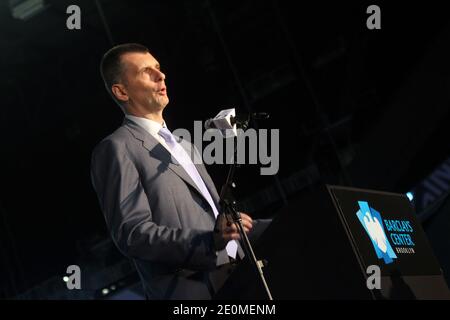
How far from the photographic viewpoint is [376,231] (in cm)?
178

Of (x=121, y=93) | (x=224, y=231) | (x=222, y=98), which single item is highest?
(x=121, y=93)

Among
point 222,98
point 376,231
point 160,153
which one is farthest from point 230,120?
point 222,98

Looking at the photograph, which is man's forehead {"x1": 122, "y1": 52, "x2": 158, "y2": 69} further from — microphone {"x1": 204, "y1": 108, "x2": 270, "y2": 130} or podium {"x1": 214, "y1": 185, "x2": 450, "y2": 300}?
podium {"x1": 214, "y1": 185, "x2": 450, "y2": 300}

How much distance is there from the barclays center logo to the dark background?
3.60 m

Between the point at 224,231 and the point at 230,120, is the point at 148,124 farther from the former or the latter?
the point at 224,231

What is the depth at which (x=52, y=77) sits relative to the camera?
7.73m

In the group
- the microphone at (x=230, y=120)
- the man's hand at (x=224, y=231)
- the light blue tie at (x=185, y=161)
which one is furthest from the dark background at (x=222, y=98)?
the man's hand at (x=224, y=231)

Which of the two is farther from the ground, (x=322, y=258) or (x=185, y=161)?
(x=185, y=161)

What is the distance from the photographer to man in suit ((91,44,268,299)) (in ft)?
5.56

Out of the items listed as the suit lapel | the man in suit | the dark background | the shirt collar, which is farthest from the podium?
the dark background

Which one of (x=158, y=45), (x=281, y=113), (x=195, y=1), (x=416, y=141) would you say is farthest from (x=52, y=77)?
(x=416, y=141)

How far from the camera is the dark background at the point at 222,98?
570 centimetres

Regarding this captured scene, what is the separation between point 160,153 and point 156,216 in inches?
8.0

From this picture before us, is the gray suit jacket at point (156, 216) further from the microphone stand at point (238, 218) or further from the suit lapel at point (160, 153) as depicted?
the microphone stand at point (238, 218)
